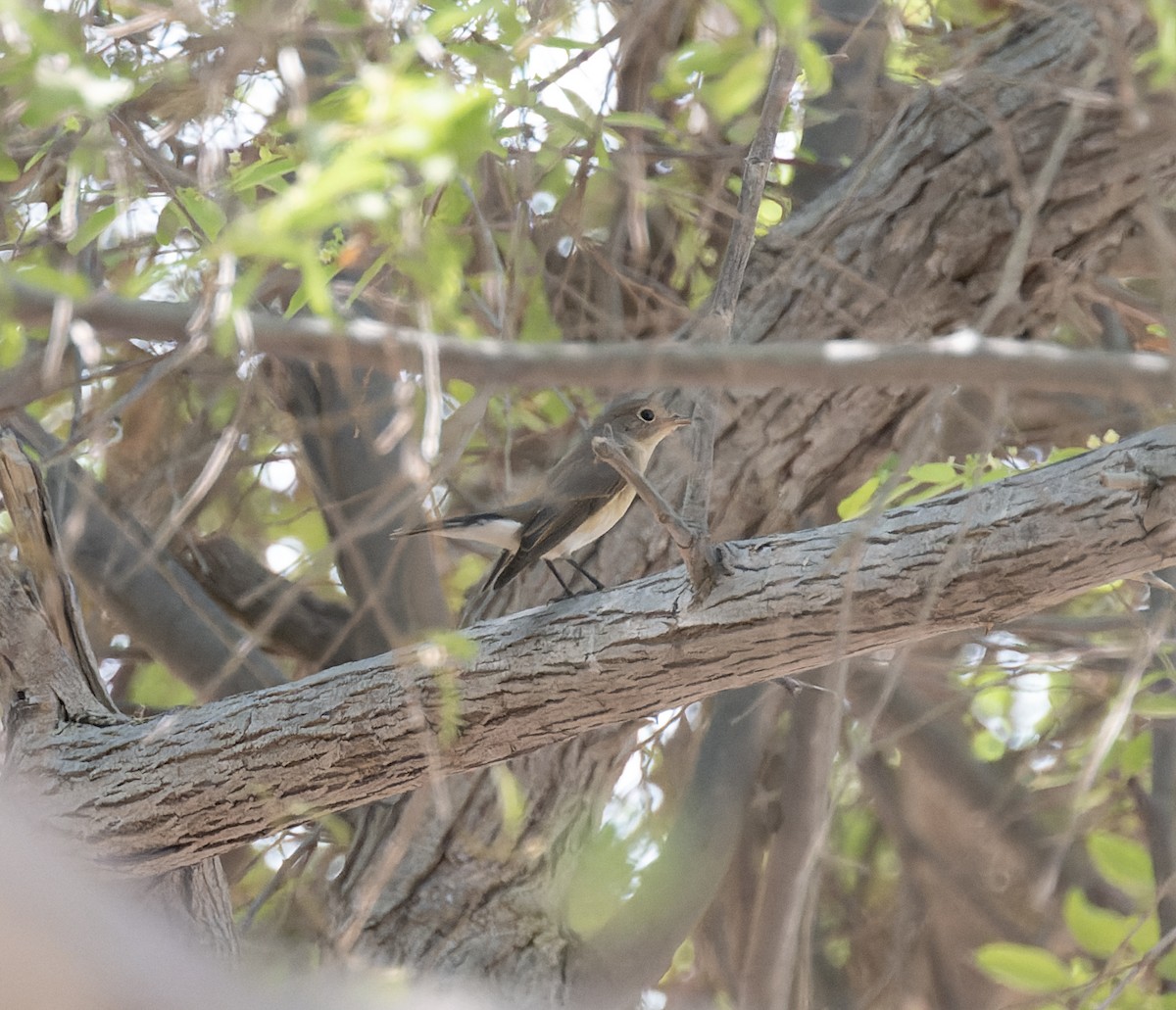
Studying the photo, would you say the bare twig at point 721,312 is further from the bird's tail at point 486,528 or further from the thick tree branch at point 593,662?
the bird's tail at point 486,528

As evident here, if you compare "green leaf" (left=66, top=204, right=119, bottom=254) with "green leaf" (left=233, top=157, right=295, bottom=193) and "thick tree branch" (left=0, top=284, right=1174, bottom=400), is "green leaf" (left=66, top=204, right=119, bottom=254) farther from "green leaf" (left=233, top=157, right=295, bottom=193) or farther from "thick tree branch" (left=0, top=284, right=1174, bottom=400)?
"thick tree branch" (left=0, top=284, right=1174, bottom=400)

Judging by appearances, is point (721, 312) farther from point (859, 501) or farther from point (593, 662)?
point (859, 501)

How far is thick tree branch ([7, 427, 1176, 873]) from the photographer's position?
2.69 m

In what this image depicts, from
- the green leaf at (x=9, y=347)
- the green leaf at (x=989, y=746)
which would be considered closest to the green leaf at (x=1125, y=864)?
the green leaf at (x=989, y=746)

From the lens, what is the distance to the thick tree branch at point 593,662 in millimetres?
2688

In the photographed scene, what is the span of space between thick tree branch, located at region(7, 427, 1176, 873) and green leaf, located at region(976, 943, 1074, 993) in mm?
968

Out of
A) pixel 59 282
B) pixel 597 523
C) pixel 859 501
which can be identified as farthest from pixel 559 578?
pixel 59 282

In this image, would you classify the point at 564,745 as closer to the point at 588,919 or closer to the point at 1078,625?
the point at 588,919

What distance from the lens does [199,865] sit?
3615 mm

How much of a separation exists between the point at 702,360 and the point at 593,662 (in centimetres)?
178

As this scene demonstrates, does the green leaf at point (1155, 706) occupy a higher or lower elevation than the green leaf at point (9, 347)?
lower

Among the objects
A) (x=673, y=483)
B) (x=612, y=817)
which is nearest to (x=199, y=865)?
(x=612, y=817)

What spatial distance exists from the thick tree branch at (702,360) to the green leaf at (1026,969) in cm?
237

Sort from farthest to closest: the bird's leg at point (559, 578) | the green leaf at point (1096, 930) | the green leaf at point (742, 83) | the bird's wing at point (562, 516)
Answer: the bird's leg at point (559, 578), the bird's wing at point (562, 516), the green leaf at point (1096, 930), the green leaf at point (742, 83)
